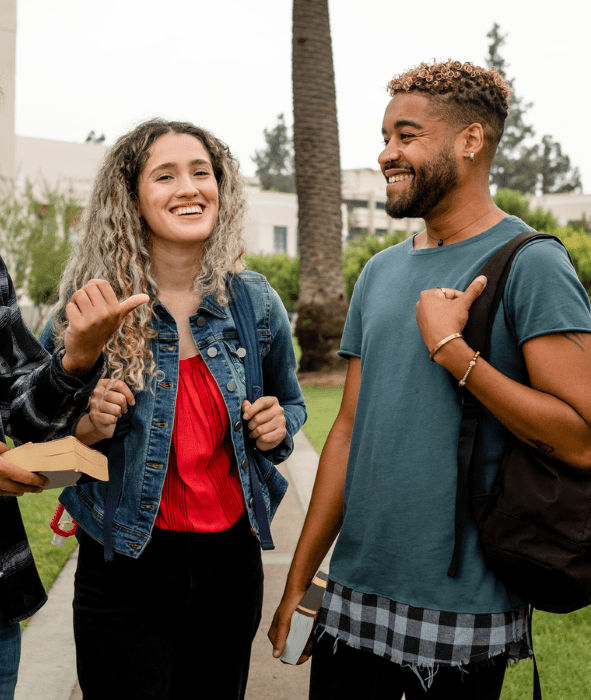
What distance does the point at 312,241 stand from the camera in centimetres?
1258

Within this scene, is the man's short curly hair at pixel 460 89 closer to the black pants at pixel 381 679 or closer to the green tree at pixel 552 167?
the black pants at pixel 381 679

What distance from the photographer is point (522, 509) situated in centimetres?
168

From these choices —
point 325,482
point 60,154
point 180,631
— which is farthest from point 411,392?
point 60,154

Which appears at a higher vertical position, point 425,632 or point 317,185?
point 317,185

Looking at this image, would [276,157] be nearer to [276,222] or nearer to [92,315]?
[276,222]

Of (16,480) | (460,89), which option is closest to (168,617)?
(16,480)

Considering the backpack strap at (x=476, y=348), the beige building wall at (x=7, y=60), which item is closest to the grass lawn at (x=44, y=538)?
the backpack strap at (x=476, y=348)

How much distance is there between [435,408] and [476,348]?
0.21 meters

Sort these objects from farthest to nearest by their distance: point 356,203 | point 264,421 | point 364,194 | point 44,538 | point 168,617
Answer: point 356,203 → point 364,194 → point 44,538 → point 264,421 → point 168,617

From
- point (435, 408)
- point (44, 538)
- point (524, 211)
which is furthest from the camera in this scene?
point (524, 211)

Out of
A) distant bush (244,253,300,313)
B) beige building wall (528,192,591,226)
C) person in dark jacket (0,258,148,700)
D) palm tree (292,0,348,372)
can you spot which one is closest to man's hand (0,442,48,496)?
person in dark jacket (0,258,148,700)

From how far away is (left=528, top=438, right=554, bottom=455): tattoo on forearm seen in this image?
1.69m

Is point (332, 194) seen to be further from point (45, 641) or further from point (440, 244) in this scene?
point (440, 244)

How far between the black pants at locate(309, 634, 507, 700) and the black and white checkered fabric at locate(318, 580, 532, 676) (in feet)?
0.19
